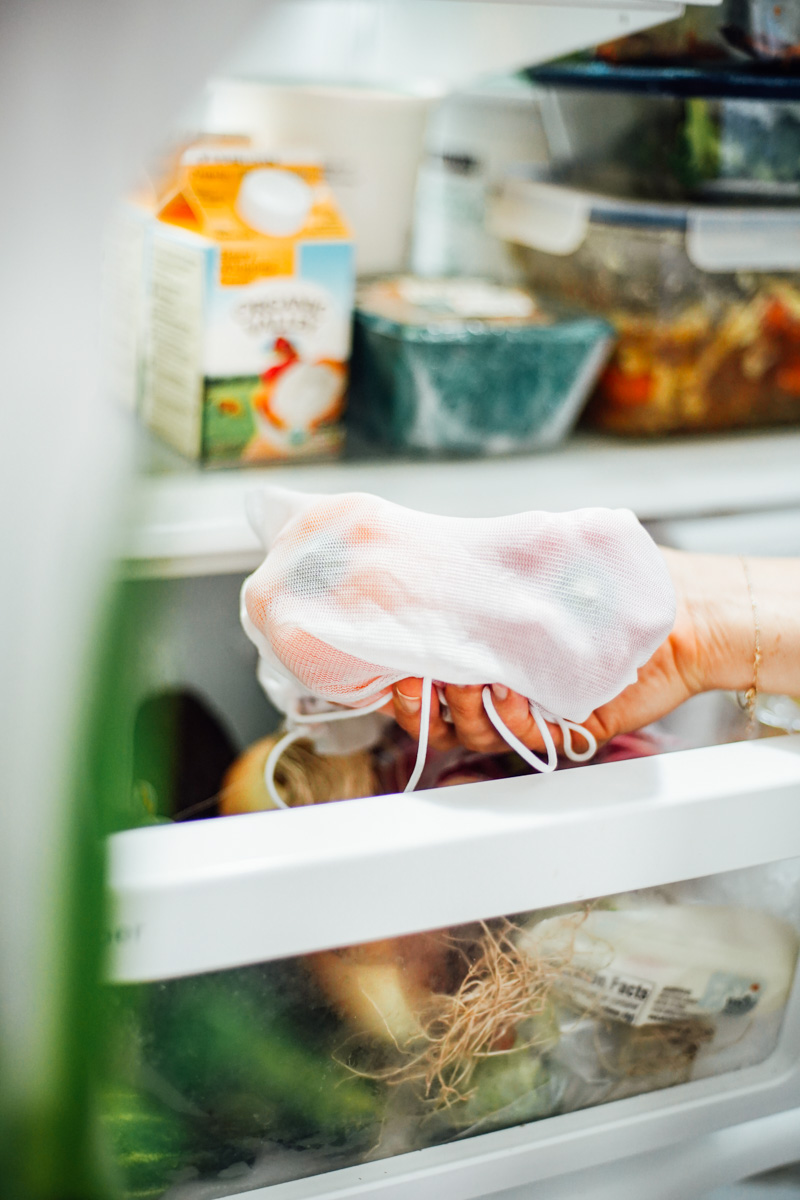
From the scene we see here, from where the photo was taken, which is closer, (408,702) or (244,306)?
(408,702)

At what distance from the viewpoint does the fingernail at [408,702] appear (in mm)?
468

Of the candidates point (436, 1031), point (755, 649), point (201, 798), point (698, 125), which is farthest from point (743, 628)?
point (698, 125)

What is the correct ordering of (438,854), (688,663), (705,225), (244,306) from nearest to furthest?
(438,854) < (688,663) < (244,306) < (705,225)

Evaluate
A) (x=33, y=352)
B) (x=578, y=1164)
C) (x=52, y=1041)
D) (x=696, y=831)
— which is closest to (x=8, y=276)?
(x=33, y=352)

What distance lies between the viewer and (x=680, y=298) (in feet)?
2.81

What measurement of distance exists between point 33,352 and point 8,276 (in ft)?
0.04

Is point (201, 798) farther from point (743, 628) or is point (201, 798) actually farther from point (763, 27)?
point (763, 27)

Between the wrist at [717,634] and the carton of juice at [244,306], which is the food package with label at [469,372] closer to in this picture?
the carton of juice at [244,306]

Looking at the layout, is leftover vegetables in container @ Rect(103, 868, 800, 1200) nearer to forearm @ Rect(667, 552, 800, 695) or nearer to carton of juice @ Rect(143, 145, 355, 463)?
forearm @ Rect(667, 552, 800, 695)

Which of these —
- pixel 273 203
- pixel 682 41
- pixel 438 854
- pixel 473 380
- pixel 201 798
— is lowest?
pixel 201 798

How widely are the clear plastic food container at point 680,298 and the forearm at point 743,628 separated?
1.24 feet

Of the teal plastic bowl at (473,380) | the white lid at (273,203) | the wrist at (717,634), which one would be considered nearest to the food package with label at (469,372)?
the teal plastic bowl at (473,380)

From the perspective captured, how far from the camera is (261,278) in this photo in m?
0.72

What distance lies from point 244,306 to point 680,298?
38 cm
